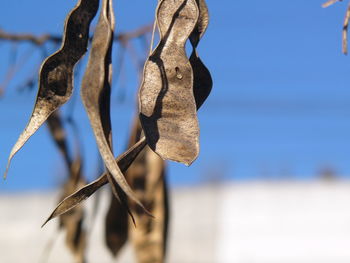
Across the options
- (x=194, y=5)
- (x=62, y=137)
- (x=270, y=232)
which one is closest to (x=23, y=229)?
(x=270, y=232)

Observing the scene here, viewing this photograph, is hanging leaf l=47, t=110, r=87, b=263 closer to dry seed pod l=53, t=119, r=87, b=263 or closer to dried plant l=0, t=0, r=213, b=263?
dry seed pod l=53, t=119, r=87, b=263

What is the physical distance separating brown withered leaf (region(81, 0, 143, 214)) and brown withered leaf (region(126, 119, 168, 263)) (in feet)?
3.76

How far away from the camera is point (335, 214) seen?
8.00 m

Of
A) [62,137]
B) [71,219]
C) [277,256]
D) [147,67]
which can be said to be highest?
[147,67]

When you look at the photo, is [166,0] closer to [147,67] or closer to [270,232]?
[147,67]

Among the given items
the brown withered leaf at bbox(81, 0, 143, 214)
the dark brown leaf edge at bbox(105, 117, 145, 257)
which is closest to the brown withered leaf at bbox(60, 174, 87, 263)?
the dark brown leaf edge at bbox(105, 117, 145, 257)

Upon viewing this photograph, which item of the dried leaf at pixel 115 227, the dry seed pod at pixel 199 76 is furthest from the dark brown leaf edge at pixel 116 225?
the dry seed pod at pixel 199 76

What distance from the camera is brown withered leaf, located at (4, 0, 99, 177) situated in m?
1.08

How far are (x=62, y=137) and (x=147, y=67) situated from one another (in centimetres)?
138

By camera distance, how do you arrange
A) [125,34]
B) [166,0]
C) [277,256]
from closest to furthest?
[166,0]
[125,34]
[277,256]

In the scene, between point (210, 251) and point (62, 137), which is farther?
point (210, 251)

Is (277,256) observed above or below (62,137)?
below

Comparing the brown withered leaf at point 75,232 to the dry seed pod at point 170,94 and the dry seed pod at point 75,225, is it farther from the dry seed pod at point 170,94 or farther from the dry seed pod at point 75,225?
the dry seed pod at point 170,94

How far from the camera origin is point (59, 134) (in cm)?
238
